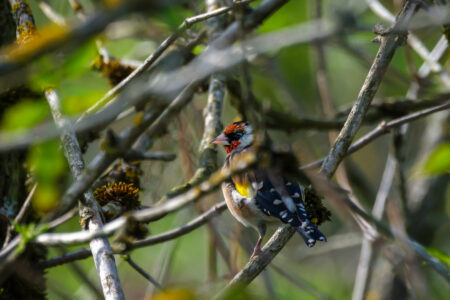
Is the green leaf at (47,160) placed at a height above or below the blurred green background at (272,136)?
above

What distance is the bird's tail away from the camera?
2957 millimetres

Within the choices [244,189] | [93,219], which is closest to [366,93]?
[244,189]

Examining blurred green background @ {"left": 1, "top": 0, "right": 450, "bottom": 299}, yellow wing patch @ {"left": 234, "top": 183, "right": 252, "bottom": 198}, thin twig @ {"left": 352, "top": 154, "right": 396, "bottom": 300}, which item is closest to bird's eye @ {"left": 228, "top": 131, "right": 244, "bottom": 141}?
blurred green background @ {"left": 1, "top": 0, "right": 450, "bottom": 299}

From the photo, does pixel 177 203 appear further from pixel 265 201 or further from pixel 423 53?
pixel 423 53

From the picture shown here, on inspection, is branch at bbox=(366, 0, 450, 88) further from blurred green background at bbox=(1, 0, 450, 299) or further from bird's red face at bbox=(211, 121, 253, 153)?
bird's red face at bbox=(211, 121, 253, 153)

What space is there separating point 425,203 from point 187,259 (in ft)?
8.61

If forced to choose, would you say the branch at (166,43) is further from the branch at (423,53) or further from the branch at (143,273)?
the branch at (423,53)

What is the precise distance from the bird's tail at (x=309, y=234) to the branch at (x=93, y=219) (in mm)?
1007

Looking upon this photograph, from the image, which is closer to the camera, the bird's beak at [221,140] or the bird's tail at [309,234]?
the bird's tail at [309,234]

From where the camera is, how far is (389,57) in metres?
2.68

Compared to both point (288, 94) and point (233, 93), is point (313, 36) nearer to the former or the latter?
point (233, 93)

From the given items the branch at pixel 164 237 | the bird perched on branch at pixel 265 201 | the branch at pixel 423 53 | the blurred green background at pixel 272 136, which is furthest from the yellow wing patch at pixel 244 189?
the branch at pixel 423 53

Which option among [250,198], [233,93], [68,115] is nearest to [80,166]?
[68,115]

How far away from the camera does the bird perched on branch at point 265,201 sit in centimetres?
303
